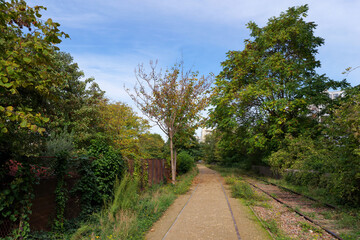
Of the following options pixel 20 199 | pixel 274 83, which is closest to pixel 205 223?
pixel 20 199

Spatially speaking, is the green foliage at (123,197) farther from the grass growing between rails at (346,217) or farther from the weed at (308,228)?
the grass growing between rails at (346,217)

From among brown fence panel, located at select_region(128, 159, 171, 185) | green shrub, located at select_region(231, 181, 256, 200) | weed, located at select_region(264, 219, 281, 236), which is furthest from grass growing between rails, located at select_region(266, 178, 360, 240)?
brown fence panel, located at select_region(128, 159, 171, 185)

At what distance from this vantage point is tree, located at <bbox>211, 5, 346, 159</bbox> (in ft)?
56.2

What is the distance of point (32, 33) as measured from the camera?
14.5 feet

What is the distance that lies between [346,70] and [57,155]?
9504 mm

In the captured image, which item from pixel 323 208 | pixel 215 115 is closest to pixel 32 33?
pixel 323 208

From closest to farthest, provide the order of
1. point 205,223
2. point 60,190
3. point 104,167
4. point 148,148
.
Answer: point 60,190 < point 205,223 < point 104,167 < point 148,148

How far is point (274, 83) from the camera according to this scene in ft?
58.1

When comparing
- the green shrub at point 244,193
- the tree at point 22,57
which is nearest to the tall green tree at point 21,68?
the tree at point 22,57

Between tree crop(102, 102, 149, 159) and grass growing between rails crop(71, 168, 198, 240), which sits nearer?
grass growing between rails crop(71, 168, 198, 240)

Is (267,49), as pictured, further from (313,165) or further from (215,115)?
(313,165)

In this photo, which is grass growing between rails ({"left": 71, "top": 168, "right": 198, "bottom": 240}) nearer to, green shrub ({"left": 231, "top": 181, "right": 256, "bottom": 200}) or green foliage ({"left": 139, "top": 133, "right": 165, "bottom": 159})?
green shrub ({"left": 231, "top": 181, "right": 256, "bottom": 200})

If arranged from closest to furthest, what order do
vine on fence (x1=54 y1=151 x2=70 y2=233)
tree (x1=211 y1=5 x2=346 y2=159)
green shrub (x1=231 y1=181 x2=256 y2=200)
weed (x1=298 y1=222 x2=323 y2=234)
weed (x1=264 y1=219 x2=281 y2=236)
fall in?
vine on fence (x1=54 y1=151 x2=70 y2=233), weed (x1=264 y1=219 x2=281 y2=236), weed (x1=298 y1=222 x2=323 y2=234), green shrub (x1=231 y1=181 x2=256 y2=200), tree (x1=211 y1=5 x2=346 y2=159)

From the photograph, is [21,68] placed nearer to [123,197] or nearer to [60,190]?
[60,190]
